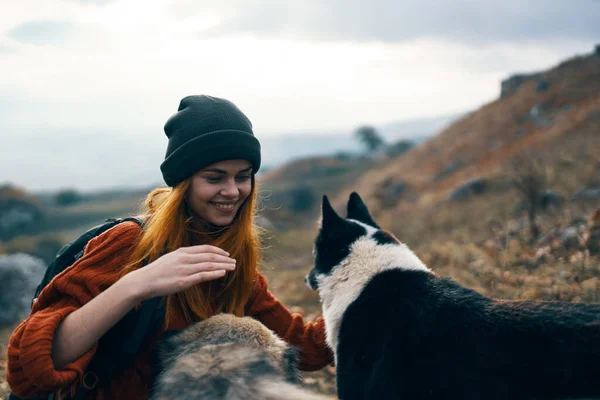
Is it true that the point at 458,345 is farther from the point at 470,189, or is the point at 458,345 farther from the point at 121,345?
the point at 470,189

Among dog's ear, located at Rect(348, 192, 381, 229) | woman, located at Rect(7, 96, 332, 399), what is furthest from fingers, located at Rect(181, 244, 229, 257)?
dog's ear, located at Rect(348, 192, 381, 229)

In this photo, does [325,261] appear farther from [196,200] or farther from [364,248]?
[196,200]

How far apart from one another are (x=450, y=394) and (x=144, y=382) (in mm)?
1526

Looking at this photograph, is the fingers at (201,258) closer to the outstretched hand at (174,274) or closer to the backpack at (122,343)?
the outstretched hand at (174,274)

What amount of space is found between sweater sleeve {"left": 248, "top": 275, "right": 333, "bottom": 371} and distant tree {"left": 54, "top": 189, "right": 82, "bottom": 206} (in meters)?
44.0

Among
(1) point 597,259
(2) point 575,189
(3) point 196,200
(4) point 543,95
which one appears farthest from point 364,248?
(4) point 543,95

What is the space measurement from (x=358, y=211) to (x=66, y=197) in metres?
44.5

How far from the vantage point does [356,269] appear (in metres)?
2.88

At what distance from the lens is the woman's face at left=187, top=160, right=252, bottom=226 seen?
7.91 feet

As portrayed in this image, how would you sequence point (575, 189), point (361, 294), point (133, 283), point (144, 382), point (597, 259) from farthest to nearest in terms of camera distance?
point (575, 189) < point (597, 259) < point (361, 294) < point (144, 382) < point (133, 283)

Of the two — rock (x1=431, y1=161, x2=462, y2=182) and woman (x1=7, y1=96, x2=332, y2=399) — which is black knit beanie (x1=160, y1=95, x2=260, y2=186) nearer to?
woman (x1=7, y1=96, x2=332, y2=399)

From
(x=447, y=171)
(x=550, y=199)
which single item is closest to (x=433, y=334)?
(x=550, y=199)

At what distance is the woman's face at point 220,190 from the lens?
241 cm

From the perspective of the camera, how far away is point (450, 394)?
2.06 meters
